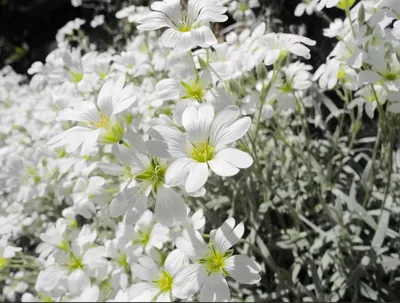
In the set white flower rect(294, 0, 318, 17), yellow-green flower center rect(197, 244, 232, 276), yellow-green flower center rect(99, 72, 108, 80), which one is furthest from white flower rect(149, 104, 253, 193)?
white flower rect(294, 0, 318, 17)

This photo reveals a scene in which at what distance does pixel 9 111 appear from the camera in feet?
8.83

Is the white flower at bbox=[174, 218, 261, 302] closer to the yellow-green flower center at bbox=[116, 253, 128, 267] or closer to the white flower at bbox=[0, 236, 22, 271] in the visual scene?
the yellow-green flower center at bbox=[116, 253, 128, 267]

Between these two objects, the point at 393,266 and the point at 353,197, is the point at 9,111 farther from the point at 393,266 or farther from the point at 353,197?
the point at 393,266

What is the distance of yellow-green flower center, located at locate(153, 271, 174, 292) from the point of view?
50.7 inches

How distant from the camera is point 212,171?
170 cm


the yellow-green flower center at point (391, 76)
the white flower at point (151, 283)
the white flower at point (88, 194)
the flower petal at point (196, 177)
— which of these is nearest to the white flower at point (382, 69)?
the yellow-green flower center at point (391, 76)

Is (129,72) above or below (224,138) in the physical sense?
below

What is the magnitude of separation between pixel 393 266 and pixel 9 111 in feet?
7.24

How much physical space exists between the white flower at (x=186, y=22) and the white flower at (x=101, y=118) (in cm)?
16

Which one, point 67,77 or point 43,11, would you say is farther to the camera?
point 43,11

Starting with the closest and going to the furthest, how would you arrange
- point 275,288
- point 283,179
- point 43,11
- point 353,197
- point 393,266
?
1. point 393,266
2. point 353,197
3. point 275,288
4. point 283,179
5. point 43,11

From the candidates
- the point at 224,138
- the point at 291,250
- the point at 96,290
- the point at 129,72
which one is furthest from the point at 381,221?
the point at 129,72

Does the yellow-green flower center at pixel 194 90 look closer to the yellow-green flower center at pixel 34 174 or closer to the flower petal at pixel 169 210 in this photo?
the flower petal at pixel 169 210

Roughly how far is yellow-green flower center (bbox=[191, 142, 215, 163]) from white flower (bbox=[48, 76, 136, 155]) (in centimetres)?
18
